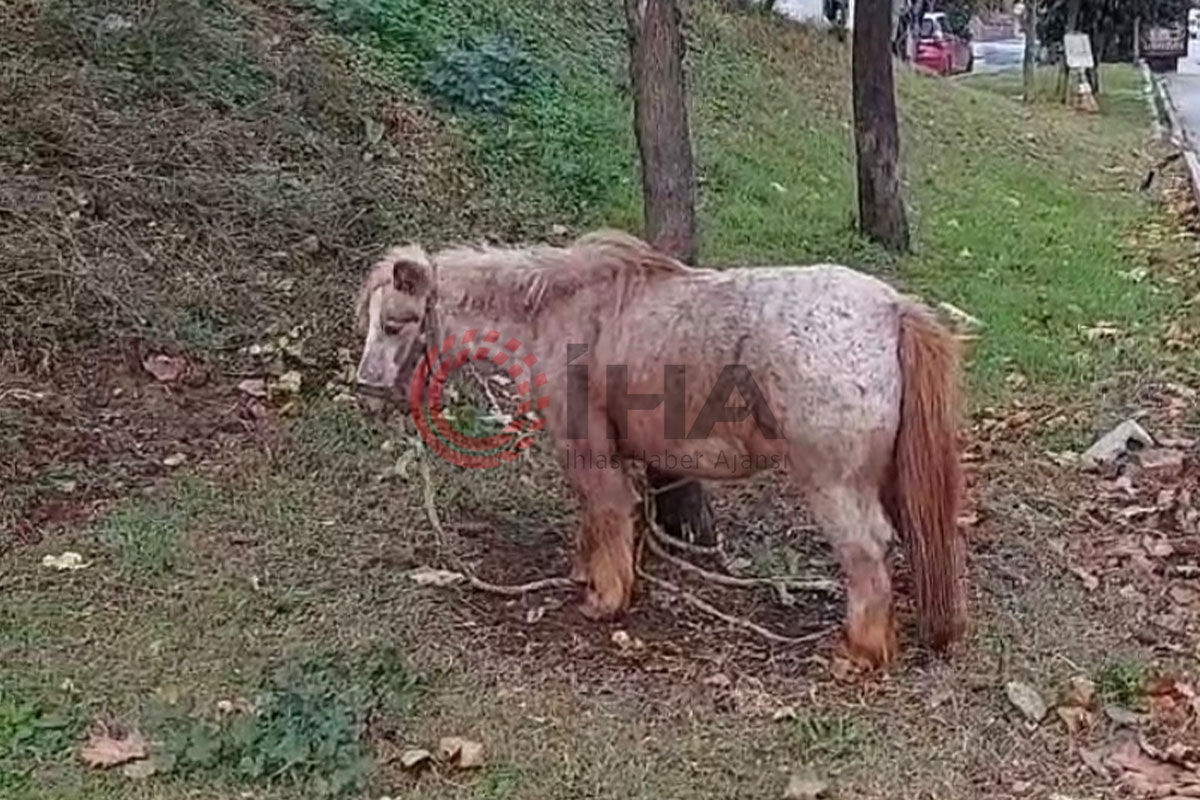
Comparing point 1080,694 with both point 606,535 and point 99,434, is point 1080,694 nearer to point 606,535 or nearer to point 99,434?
point 606,535

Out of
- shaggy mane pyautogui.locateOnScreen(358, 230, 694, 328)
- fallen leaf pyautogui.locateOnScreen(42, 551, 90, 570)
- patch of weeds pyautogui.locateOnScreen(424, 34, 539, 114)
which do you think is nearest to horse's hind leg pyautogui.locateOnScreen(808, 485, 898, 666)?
shaggy mane pyautogui.locateOnScreen(358, 230, 694, 328)

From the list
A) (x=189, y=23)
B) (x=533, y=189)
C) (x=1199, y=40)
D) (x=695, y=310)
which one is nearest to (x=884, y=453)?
(x=695, y=310)

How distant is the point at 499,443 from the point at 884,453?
1873mm

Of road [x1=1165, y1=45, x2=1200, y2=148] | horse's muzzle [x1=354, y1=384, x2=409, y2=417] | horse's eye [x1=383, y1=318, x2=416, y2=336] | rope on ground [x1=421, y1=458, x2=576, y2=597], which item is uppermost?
horse's eye [x1=383, y1=318, x2=416, y2=336]

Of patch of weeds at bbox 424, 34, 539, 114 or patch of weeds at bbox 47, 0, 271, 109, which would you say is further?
patch of weeds at bbox 424, 34, 539, 114

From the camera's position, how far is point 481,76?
9.79m

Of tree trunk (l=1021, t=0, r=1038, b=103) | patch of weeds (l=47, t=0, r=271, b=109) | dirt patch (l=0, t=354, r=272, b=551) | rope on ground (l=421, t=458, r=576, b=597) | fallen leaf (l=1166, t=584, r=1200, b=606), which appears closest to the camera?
rope on ground (l=421, t=458, r=576, b=597)

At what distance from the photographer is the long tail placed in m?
3.90

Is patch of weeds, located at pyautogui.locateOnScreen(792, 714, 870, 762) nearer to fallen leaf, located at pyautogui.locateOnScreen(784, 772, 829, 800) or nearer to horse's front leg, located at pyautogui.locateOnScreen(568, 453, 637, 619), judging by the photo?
fallen leaf, located at pyautogui.locateOnScreen(784, 772, 829, 800)

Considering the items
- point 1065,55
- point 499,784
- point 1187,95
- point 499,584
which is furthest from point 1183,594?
point 1187,95

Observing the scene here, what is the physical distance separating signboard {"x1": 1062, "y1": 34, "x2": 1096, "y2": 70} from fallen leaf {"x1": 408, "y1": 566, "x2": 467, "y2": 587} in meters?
17.5

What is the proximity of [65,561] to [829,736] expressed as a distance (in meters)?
2.39

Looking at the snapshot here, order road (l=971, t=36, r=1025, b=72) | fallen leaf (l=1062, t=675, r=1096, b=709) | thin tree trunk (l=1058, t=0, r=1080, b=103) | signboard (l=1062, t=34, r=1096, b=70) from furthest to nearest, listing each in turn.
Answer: road (l=971, t=36, r=1025, b=72) < thin tree trunk (l=1058, t=0, r=1080, b=103) < signboard (l=1062, t=34, r=1096, b=70) < fallen leaf (l=1062, t=675, r=1096, b=709)

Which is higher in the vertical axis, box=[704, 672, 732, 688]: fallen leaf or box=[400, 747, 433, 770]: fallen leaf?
box=[704, 672, 732, 688]: fallen leaf
